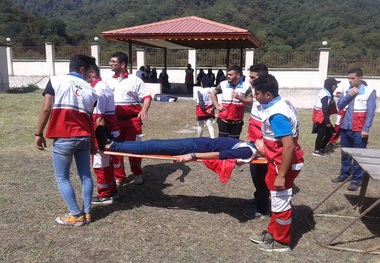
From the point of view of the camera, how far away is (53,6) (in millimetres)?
82500

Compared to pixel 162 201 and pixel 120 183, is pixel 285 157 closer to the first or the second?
pixel 162 201

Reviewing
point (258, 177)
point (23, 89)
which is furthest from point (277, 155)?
point (23, 89)

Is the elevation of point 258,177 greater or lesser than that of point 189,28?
lesser

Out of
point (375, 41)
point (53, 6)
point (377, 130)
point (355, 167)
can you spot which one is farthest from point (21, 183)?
point (53, 6)

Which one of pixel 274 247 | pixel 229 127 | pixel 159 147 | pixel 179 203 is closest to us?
pixel 274 247

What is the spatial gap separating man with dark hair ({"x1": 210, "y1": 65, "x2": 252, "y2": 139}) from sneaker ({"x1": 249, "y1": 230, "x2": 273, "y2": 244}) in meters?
2.05

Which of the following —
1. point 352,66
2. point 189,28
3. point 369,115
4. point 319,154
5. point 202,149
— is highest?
point 189,28

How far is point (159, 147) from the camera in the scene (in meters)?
3.66

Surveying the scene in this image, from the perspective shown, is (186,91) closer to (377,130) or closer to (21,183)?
(377,130)

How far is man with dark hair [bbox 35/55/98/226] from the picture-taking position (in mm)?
3225

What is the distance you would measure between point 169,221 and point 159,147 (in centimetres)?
80

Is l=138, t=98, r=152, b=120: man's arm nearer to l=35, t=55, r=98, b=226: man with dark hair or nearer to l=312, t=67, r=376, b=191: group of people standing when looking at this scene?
l=35, t=55, r=98, b=226: man with dark hair

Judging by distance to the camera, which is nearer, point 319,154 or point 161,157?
point 161,157

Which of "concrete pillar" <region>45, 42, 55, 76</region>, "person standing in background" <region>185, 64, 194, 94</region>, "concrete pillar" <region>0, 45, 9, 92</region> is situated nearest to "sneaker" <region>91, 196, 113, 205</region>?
"person standing in background" <region>185, 64, 194, 94</region>
